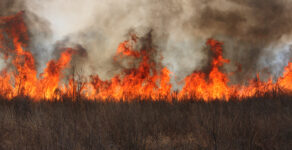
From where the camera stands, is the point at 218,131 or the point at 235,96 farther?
the point at 235,96

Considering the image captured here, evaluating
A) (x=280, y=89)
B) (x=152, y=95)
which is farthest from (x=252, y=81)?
(x=152, y=95)

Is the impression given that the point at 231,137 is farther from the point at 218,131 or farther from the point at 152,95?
the point at 152,95

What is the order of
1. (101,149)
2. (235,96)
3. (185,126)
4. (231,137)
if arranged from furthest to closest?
(235,96), (185,126), (231,137), (101,149)

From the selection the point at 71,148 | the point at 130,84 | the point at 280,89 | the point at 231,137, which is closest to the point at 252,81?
the point at 280,89

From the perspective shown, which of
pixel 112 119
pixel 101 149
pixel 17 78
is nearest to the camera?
pixel 101 149

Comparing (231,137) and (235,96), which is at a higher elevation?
(235,96)

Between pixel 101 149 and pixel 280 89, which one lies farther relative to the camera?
pixel 280 89

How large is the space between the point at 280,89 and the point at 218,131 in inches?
197

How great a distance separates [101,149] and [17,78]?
480 cm

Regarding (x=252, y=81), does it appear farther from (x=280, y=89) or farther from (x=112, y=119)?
(x=112, y=119)

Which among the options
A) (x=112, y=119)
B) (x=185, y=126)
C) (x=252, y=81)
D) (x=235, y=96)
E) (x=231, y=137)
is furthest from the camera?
(x=252, y=81)

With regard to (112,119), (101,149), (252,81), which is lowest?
(101,149)

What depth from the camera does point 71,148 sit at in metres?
2.92

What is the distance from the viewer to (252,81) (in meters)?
8.22
